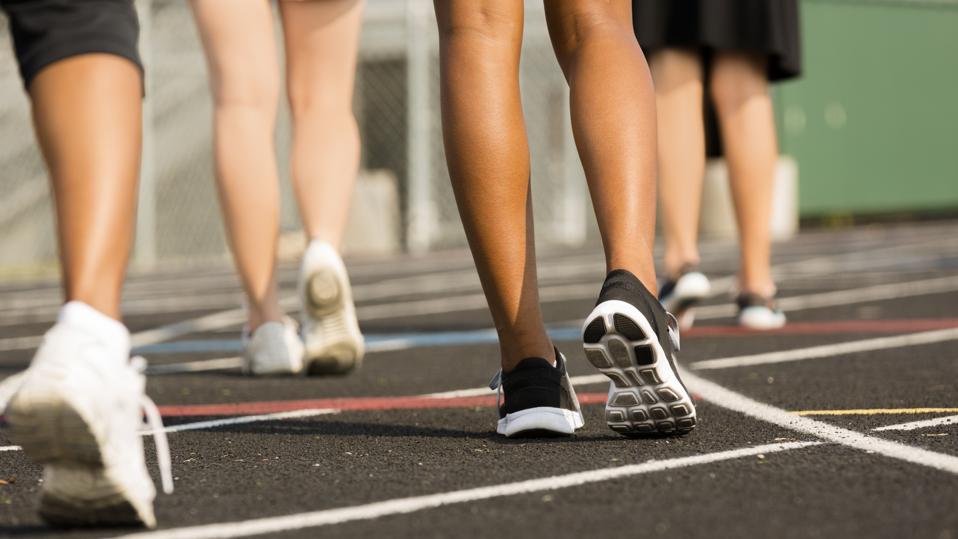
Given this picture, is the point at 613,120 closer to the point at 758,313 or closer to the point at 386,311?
the point at 758,313

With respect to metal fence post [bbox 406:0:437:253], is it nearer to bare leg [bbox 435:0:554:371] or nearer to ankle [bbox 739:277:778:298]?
→ ankle [bbox 739:277:778:298]

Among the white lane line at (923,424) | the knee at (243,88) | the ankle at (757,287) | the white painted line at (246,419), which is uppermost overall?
the knee at (243,88)

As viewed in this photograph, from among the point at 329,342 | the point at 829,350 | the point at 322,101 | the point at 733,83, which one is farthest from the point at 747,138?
the point at 329,342

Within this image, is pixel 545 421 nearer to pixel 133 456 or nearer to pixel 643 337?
pixel 643 337

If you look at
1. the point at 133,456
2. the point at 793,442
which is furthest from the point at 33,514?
the point at 793,442

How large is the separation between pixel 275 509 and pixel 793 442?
3.25 ft

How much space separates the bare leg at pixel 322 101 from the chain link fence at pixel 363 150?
7.61 m

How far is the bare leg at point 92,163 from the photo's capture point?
7.15 feet

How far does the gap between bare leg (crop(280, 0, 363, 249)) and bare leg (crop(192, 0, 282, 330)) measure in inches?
2.9

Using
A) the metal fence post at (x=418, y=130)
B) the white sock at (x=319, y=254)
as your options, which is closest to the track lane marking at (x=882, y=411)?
the white sock at (x=319, y=254)

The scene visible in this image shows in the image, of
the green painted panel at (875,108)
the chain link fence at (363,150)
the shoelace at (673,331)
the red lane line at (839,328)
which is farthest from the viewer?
the green painted panel at (875,108)

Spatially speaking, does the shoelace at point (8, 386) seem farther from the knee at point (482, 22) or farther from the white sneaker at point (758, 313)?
the white sneaker at point (758, 313)

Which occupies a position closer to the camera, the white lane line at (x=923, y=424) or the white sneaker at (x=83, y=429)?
the white sneaker at (x=83, y=429)

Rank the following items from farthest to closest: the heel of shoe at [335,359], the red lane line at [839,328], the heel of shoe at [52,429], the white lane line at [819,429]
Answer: the red lane line at [839,328] → the heel of shoe at [335,359] → the white lane line at [819,429] → the heel of shoe at [52,429]
